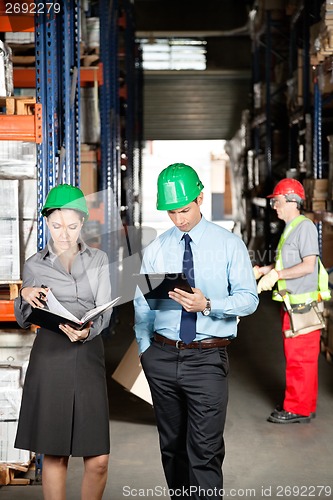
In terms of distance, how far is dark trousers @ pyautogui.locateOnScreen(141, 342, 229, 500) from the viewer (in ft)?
12.0

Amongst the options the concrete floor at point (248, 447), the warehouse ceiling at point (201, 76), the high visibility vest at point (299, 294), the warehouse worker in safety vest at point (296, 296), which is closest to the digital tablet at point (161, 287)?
the concrete floor at point (248, 447)

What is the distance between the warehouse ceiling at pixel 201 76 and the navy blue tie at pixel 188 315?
1841 centimetres

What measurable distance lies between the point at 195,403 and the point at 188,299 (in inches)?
22.7

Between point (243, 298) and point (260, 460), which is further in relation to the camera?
point (260, 460)

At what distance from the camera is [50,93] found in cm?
497

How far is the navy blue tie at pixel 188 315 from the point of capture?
3695 mm

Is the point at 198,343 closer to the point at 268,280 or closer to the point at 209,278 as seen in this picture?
the point at 209,278

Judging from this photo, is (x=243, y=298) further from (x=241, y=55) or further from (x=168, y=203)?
(x=241, y=55)

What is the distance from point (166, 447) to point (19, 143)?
7.47 ft

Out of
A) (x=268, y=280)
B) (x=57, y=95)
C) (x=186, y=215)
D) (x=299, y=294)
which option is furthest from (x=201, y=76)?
(x=186, y=215)

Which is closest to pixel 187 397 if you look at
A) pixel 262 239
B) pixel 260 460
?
pixel 260 460

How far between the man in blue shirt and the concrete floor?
123 cm

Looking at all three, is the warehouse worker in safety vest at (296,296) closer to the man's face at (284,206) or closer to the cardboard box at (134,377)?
the man's face at (284,206)

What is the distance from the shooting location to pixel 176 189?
3600 mm
